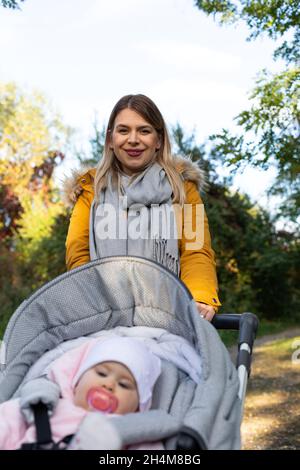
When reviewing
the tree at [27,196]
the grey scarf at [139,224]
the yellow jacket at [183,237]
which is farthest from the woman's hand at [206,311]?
the tree at [27,196]

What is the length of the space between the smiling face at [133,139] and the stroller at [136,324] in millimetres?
713

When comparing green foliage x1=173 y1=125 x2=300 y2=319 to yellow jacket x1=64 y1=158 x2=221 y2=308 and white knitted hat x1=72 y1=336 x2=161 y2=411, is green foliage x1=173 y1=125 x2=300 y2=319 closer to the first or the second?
yellow jacket x1=64 y1=158 x2=221 y2=308

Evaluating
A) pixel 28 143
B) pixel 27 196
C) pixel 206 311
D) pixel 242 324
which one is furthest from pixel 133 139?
pixel 28 143

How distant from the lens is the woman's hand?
296cm

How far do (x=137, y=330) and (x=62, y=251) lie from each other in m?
9.76

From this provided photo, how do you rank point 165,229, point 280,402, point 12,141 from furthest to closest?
point 12,141
point 280,402
point 165,229

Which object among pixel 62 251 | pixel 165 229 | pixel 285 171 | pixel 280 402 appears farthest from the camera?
pixel 62 251

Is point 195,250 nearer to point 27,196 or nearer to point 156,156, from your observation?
point 156,156

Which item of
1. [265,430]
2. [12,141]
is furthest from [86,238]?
[12,141]

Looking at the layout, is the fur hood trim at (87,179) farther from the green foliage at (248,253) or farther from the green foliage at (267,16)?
the green foliage at (248,253)

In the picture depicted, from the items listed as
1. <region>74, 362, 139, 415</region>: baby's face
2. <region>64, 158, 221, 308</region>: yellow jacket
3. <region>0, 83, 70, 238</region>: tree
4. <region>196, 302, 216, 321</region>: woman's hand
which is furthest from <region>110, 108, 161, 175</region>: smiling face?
<region>0, 83, 70, 238</region>: tree

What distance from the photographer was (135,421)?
2.12 metres
